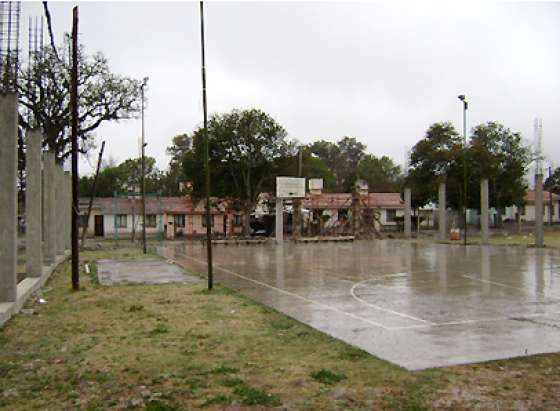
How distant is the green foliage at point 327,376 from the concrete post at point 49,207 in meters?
15.6

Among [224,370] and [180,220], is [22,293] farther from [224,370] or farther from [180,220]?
[180,220]

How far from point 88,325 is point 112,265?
536 inches

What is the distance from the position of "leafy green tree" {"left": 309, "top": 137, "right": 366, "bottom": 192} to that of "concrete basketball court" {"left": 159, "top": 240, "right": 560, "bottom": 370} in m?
74.3

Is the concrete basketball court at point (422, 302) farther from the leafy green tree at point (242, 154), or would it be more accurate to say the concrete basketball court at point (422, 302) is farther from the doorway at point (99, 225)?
the doorway at point (99, 225)

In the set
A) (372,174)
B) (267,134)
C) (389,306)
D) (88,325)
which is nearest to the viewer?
A: (88,325)

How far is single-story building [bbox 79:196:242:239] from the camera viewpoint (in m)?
55.4

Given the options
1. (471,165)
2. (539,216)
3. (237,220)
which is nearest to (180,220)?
(237,220)

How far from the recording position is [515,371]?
6.68 metres

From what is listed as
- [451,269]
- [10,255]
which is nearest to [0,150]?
[10,255]

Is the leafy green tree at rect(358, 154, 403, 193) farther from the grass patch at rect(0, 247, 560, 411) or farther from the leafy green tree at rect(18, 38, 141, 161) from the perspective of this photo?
the grass patch at rect(0, 247, 560, 411)

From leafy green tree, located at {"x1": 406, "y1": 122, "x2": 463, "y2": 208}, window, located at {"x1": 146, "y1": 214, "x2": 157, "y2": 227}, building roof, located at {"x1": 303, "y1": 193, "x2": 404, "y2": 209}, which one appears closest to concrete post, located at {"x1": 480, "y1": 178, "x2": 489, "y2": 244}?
leafy green tree, located at {"x1": 406, "y1": 122, "x2": 463, "y2": 208}

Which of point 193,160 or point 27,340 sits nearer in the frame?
point 27,340

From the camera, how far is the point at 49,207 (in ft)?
65.8

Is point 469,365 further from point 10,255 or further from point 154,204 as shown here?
point 154,204
